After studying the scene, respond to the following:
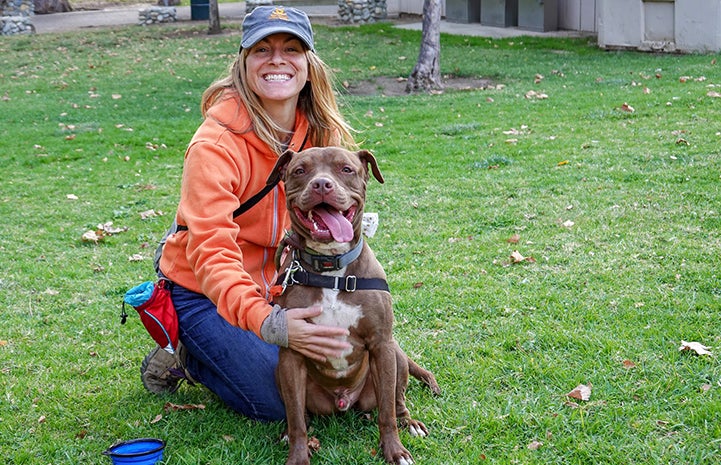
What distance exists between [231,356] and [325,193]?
1114 mm

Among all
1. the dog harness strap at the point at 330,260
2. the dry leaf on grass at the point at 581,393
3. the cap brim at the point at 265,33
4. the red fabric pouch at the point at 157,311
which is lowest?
the dry leaf on grass at the point at 581,393

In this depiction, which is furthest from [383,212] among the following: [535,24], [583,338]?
[535,24]

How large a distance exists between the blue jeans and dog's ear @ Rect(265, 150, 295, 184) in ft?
2.43

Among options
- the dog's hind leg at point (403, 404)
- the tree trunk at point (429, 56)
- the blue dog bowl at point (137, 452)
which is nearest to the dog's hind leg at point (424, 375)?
the dog's hind leg at point (403, 404)

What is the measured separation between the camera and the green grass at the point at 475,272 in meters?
3.87

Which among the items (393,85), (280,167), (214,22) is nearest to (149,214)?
(280,167)

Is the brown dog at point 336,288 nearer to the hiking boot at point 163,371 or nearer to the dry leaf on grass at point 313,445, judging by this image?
the dry leaf on grass at point 313,445

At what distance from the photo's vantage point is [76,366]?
479 centimetres

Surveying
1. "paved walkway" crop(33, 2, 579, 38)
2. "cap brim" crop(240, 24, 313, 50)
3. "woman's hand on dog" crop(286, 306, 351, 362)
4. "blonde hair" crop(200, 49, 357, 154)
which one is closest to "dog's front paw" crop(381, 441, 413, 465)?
"woman's hand on dog" crop(286, 306, 351, 362)

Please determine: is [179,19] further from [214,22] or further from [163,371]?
[163,371]

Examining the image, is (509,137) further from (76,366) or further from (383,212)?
(76,366)

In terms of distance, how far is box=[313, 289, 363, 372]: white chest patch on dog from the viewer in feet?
11.8

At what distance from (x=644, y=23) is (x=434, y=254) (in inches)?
449

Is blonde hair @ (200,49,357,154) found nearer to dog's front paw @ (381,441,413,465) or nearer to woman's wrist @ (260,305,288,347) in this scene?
woman's wrist @ (260,305,288,347)
